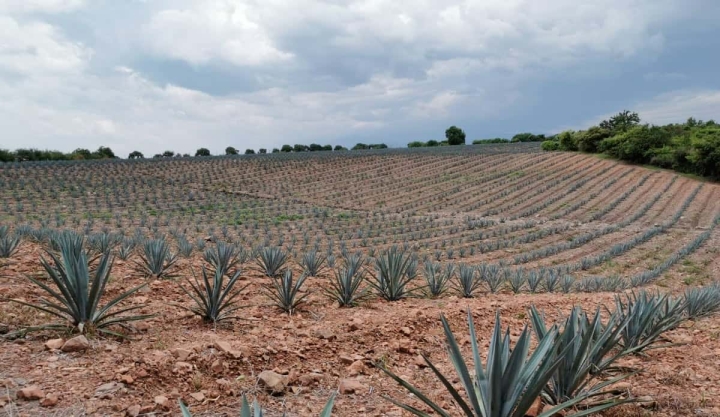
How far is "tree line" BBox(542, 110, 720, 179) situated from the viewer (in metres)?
35.2

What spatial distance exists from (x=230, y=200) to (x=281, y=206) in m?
3.57

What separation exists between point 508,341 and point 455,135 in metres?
80.0

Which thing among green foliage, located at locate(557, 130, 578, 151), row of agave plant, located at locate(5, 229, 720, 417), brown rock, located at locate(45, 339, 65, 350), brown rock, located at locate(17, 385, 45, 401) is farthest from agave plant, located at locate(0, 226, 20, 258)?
green foliage, located at locate(557, 130, 578, 151)

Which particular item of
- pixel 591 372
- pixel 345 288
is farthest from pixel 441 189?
pixel 591 372

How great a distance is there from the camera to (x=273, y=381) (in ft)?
9.68

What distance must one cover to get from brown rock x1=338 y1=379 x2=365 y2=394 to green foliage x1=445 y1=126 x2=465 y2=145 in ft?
260

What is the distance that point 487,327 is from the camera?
15.2ft

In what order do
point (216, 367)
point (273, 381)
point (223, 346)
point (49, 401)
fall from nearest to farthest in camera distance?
point (49, 401) → point (273, 381) → point (216, 367) → point (223, 346)

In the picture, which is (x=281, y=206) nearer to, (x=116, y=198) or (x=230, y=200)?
(x=230, y=200)

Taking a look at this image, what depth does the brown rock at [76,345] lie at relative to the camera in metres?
3.25

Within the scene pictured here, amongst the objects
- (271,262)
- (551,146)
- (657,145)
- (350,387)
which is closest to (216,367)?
(350,387)

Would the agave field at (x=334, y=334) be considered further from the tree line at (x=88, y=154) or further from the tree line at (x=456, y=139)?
the tree line at (x=456, y=139)

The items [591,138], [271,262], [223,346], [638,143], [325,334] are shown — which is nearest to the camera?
[223,346]

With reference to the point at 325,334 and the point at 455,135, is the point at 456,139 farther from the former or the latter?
the point at 325,334
